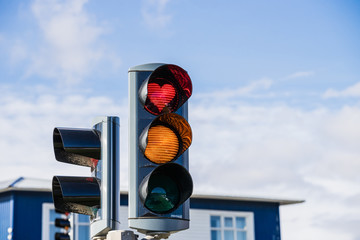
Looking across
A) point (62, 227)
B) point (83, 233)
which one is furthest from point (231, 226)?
point (62, 227)

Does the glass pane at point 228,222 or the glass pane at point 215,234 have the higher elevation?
the glass pane at point 228,222

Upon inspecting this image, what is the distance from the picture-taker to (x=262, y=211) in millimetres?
35219

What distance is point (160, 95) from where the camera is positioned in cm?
403

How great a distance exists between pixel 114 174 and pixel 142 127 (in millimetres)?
324

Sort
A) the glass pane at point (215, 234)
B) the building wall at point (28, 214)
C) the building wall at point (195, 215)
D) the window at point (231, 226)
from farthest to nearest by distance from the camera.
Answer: the window at point (231, 226) → the glass pane at point (215, 234) → the building wall at point (195, 215) → the building wall at point (28, 214)

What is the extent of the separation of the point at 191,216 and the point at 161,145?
28.4m

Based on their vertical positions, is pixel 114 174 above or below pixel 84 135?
below

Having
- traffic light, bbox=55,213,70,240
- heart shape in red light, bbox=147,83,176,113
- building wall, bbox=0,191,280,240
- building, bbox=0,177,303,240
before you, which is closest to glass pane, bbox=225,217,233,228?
building, bbox=0,177,303,240

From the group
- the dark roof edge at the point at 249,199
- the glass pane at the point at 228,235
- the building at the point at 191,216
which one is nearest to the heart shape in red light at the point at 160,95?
the building at the point at 191,216

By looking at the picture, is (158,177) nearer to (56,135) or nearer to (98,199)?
(98,199)

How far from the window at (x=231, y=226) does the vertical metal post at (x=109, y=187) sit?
30.2 meters

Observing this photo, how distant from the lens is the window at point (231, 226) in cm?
3406

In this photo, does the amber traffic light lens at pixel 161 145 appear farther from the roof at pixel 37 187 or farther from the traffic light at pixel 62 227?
the roof at pixel 37 187

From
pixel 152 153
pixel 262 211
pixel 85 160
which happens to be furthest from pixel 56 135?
pixel 262 211
